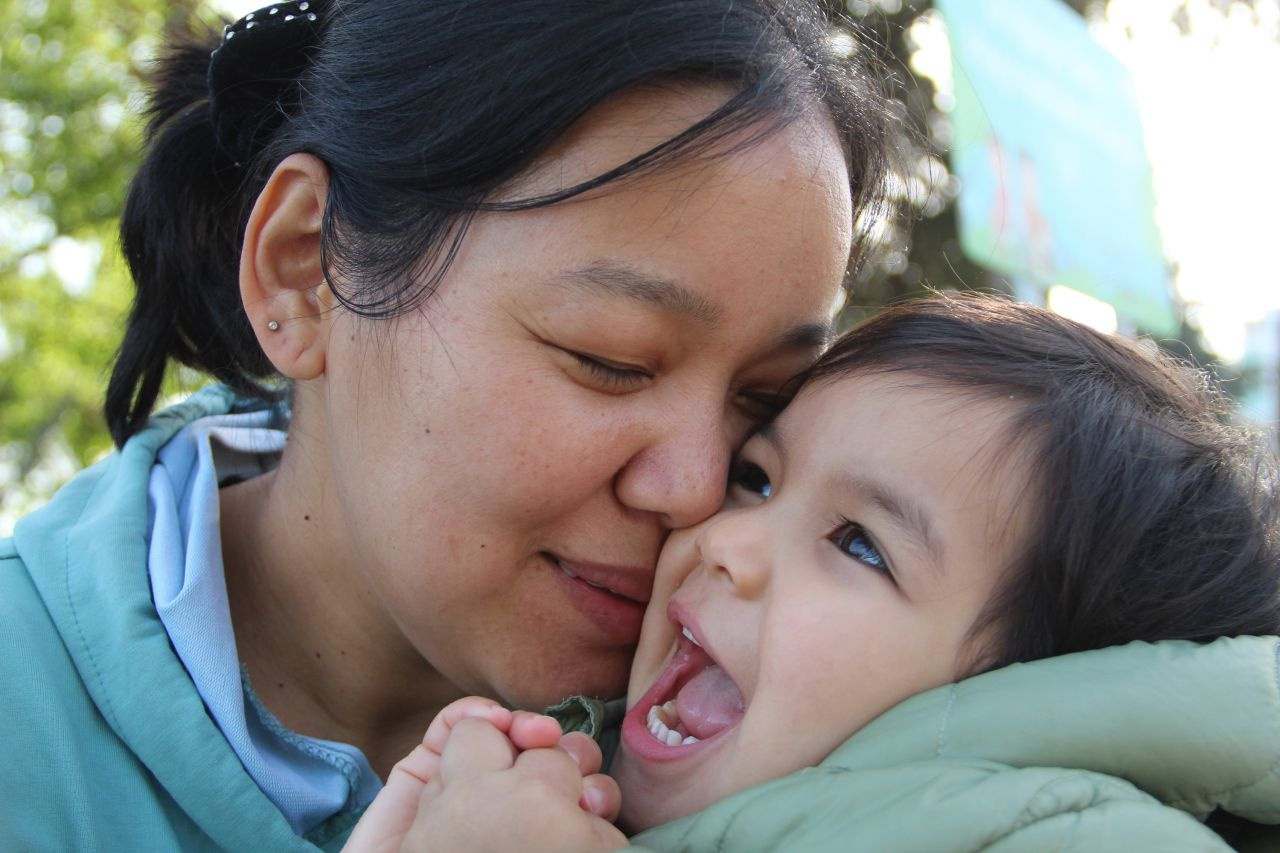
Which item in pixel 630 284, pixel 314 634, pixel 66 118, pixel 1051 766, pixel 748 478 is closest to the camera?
pixel 1051 766

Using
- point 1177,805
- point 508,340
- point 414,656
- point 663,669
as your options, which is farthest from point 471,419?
point 1177,805

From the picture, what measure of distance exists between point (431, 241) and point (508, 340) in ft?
0.71

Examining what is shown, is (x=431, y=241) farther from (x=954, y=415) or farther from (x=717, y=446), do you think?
(x=954, y=415)

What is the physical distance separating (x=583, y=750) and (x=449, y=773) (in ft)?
0.76

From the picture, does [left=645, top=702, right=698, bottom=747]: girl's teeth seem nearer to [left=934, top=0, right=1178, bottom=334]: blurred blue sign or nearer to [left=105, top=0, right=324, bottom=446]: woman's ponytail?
[left=105, top=0, right=324, bottom=446]: woman's ponytail

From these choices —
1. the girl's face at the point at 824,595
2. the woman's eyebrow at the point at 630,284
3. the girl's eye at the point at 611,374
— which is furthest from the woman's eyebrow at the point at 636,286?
the girl's face at the point at 824,595

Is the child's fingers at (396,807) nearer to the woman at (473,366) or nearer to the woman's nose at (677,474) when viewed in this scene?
the woman at (473,366)

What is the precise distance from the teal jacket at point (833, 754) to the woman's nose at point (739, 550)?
262 mm

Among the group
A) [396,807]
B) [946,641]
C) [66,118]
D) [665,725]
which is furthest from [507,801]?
[66,118]

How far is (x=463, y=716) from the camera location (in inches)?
61.9

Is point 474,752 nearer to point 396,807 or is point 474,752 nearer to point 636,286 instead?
point 396,807

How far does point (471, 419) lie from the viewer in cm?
171

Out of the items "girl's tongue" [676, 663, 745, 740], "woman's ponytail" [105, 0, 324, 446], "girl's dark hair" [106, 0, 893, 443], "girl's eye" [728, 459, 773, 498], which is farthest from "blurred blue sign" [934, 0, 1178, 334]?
"girl's tongue" [676, 663, 745, 740]

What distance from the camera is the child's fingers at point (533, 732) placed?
1500 mm
